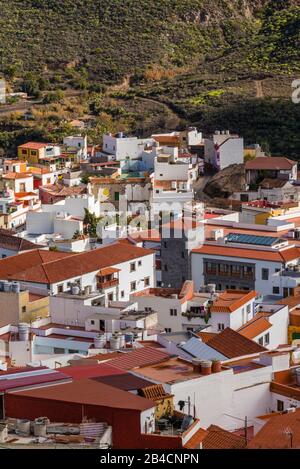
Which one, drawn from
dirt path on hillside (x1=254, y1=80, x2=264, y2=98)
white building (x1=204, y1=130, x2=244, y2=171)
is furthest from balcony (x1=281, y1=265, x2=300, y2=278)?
dirt path on hillside (x1=254, y1=80, x2=264, y2=98)

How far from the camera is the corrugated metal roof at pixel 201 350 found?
23328mm

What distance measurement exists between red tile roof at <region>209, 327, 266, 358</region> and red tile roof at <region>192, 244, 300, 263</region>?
849 cm

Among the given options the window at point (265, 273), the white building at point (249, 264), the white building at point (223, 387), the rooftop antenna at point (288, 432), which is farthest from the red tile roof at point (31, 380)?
the window at point (265, 273)

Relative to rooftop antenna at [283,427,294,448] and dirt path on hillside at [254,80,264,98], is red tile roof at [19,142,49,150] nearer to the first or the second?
dirt path on hillside at [254,80,264,98]

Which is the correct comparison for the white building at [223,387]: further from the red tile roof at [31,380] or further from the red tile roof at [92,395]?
the red tile roof at [31,380]

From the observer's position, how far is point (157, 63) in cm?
7194

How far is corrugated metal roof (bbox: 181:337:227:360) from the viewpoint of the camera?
76.5ft

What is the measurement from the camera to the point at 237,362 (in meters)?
23.1

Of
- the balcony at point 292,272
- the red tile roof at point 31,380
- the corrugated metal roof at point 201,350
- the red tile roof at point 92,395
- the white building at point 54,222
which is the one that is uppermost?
the white building at point 54,222

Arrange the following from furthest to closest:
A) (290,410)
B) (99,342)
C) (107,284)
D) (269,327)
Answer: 1. (107,284)
2. (269,327)
3. (99,342)
4. (290,410)

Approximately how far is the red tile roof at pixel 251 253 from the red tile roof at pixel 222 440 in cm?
1427

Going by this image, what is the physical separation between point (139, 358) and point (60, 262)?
9.05 meters

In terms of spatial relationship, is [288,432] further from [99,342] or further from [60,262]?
[60,262]

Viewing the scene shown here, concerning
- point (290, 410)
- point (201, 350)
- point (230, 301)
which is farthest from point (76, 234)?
point (290, 410)
